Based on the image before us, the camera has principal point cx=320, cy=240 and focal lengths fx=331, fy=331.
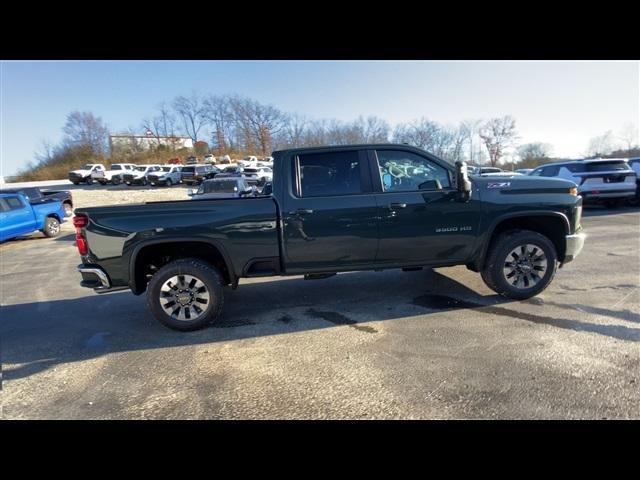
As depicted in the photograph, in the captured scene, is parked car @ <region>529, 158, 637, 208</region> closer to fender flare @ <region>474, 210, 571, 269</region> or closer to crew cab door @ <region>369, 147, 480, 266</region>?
fender flare @ <region>474, 210, 571, 269</region>

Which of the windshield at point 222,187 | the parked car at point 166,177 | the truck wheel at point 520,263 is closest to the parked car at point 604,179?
the truck wheel at point 520,263

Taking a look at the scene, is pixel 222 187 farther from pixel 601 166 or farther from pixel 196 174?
pixel 196 174

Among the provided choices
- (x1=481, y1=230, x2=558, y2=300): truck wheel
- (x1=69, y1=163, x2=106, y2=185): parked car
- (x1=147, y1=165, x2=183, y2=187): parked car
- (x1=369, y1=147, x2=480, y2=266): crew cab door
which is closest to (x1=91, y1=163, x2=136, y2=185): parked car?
(x1=69, y1=163, x2=106, y2=185): parked car

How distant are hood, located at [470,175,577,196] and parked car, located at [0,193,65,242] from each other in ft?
42.5

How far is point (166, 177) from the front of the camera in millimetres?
30844

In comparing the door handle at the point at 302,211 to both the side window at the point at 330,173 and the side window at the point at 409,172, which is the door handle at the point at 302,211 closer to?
the side window at the point at 330,173

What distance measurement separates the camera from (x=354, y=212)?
3936 millimetres

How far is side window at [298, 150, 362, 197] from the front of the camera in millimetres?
4012

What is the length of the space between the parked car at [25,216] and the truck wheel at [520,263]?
43.1 feet

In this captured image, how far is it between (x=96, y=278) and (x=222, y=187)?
941cm

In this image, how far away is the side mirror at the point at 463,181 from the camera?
3.90m
